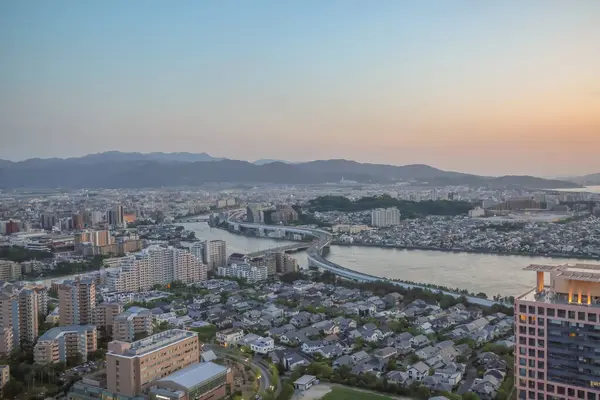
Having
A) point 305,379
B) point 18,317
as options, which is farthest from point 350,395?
point 18,317

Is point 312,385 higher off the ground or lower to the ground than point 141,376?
lower

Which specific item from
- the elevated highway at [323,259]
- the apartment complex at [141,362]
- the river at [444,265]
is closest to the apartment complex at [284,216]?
the elevated highway at [323,259]

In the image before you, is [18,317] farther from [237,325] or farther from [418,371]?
[418,371]

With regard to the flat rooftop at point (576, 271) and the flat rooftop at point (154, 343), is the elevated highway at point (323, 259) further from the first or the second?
the flat rooftop at point (154, 343)

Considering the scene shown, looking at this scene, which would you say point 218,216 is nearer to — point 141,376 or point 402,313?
point 402,313

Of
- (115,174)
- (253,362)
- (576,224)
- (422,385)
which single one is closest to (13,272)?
(253,362)

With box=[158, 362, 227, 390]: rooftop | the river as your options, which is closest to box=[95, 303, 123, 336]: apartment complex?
box=[158, 362, 227, 390]: rooftop

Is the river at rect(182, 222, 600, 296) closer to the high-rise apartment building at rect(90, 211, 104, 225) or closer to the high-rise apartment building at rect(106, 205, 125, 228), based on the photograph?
the high-rise apartment building at rect(106, 205, 125, 228)
